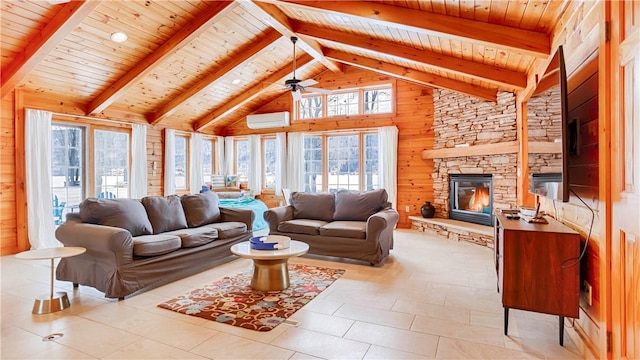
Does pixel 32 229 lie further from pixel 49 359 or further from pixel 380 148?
pixel 380 148

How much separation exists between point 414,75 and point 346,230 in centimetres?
336

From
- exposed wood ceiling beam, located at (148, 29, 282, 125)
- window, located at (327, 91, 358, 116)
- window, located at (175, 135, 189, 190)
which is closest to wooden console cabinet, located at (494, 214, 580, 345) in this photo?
exposed wood ceiling beam, located at (148, 29, 282, 125)

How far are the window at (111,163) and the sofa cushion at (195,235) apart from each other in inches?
124

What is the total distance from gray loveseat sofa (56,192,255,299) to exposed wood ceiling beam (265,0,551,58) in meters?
2.90

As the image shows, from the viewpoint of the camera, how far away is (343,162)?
7414mm

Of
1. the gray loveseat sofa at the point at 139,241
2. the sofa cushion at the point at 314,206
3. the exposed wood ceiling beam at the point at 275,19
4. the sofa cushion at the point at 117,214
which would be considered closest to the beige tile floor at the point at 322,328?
the gray loveseat sofa at the point at 139,241

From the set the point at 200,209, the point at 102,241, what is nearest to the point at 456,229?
the point at 200,209

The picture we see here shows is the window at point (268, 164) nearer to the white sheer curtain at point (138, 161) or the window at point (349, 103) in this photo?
the window at point (349, 103)

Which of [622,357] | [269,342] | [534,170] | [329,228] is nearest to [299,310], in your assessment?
[269,342]

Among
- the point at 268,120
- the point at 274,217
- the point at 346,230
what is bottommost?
the point at 346,230

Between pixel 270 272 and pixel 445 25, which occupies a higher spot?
pixel 445 25

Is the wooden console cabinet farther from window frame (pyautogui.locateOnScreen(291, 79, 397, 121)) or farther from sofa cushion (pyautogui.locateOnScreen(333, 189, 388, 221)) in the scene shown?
window frame (pyautogui.locateOnScreen(291, 79, 397, 121))

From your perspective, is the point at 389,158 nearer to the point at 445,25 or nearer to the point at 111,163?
the point at 445,25

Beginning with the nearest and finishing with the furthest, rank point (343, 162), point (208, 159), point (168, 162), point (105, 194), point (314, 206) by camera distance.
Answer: point (314, 206) < point (105, 194) < point (168, 162) < point (343, 162) < point (208, 159)
